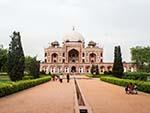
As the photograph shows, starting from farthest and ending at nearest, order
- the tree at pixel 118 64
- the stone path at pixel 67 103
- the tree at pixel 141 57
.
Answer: the tree at pixel 141 57, the tree at pixel 118 64, the stone path at pixel 67 103

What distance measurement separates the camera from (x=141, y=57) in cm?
7938

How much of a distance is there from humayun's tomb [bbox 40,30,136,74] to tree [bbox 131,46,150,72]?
444 inches

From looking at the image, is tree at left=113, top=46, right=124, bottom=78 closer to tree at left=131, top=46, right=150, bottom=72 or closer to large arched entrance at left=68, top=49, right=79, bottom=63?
tree at left=131, top=46, right=150, bottom=72

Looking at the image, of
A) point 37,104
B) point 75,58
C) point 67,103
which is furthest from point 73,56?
point 37,104

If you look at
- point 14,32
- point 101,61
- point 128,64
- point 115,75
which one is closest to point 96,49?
point 101,61

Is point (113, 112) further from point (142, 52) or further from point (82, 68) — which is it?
point (82, 68)

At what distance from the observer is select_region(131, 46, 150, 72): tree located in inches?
3108

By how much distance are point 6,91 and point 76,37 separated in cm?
8092

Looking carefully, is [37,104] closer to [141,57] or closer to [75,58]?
[141,57]

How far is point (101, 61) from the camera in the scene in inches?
3863

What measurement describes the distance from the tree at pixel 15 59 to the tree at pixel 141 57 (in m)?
51.9

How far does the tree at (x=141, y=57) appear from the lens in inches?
3108

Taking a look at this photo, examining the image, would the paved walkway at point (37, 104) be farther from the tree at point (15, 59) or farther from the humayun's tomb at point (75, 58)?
the humayun's tomb at point (75, 58)

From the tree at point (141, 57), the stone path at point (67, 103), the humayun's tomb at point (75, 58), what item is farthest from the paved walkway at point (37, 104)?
the humayun's tomb at point (75, 58)
